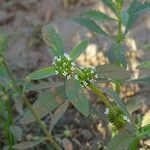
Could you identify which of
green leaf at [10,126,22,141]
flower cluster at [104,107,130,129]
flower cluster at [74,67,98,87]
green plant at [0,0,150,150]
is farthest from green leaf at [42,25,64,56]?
green leaf at [10,126,22,141]

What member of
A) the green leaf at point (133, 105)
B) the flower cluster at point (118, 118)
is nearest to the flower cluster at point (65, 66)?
the flower cluster at point (118, 118)

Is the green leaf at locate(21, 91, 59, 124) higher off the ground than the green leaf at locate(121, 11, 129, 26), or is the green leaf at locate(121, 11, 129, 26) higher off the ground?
the green leaf at locate(121, 11, 129, 26)

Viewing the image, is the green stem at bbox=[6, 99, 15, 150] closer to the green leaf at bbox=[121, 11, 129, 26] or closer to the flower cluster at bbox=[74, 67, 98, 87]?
the flower cluster at bbox=[74, 67, 98, 87]

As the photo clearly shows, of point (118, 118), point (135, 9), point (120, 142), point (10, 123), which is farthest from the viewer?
point (10, 123)

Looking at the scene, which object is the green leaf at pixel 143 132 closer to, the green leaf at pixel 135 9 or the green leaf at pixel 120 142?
the green leaf at pixel 120 142

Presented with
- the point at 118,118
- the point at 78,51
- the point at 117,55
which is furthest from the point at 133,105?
the point at 78,51

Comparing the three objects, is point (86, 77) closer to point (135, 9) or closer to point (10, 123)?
point (135, 9)
